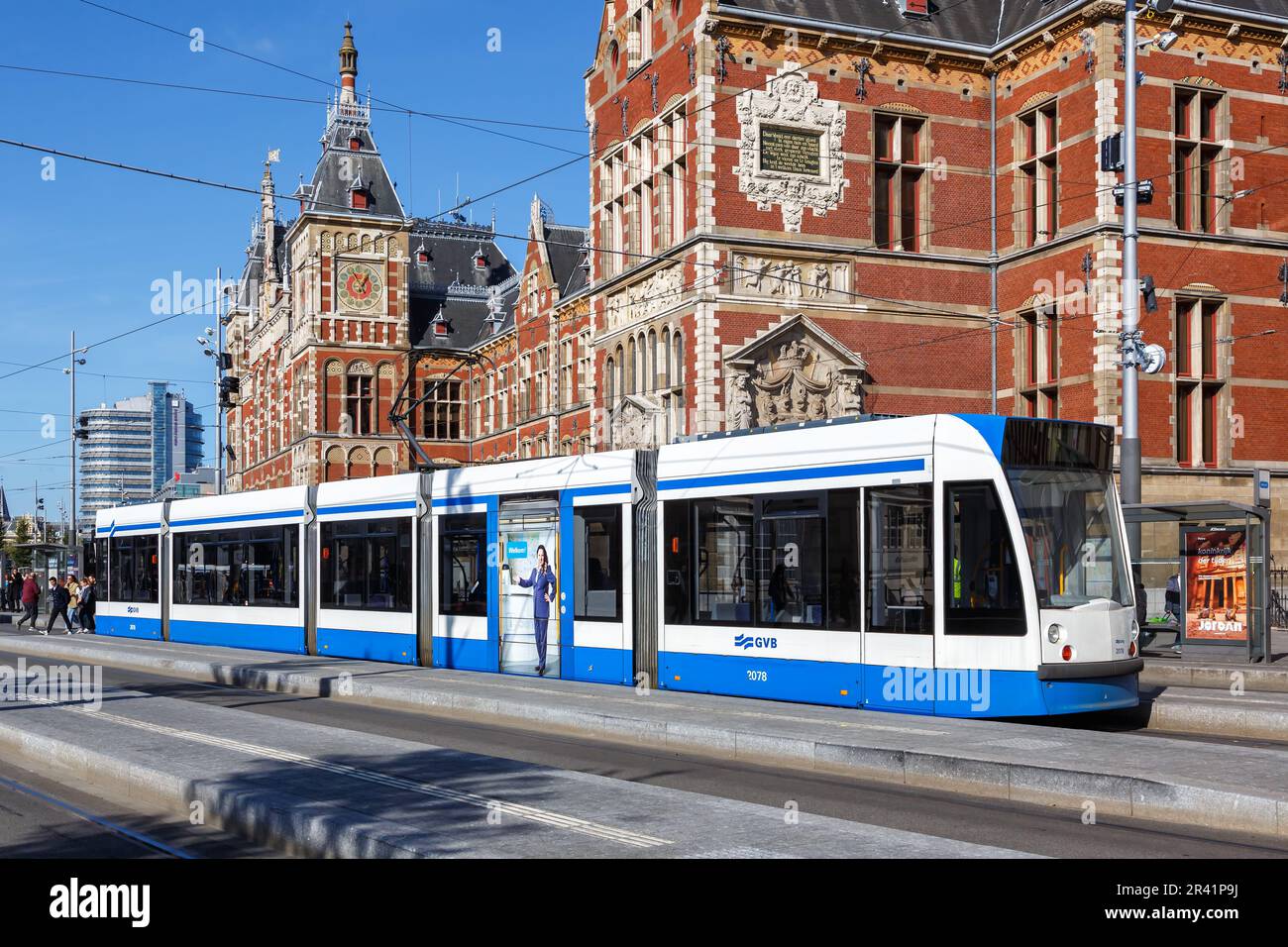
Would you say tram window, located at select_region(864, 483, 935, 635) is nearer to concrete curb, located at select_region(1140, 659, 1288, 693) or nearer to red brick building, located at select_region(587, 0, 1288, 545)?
concrete curb, located at select_region(1140, 659, 1288, 693)

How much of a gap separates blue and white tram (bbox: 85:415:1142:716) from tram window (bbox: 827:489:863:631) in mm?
24

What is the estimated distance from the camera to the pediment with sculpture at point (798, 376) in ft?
101

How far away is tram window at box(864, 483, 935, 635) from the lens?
44.9 ft

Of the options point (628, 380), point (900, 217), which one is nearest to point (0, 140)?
point (628, 380)

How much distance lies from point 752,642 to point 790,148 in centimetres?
1840

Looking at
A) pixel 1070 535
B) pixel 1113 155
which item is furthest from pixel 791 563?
pixel 1113 155

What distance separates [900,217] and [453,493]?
16334 mm

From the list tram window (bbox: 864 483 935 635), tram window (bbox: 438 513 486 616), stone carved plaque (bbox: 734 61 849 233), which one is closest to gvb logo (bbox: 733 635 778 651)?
tram window (bbox: 864 483 935 635)

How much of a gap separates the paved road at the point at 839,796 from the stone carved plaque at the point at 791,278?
17083mm

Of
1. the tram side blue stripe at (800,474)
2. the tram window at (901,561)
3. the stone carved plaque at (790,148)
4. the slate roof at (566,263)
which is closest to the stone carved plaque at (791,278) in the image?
the stone carved plaque at (790,148)

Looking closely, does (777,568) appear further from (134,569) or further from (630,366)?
(134,569)

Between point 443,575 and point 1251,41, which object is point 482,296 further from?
point 443,575

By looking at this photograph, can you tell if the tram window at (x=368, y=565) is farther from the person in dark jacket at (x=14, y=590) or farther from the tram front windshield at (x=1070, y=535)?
the person in dark jacket at (x=14, y=590)
